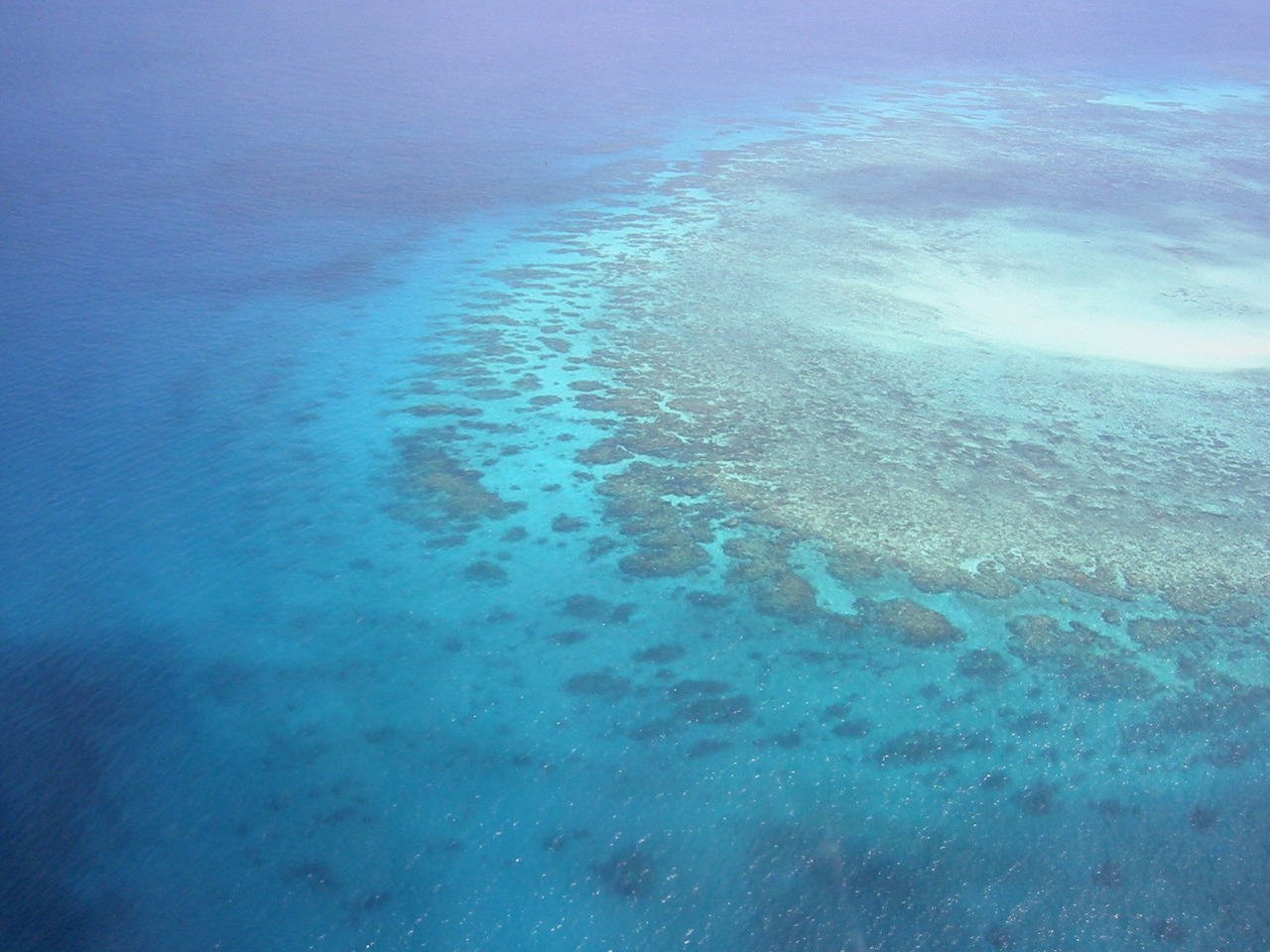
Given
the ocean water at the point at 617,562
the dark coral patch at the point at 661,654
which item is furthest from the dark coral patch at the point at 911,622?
the dark coral patch at the point at 661,654

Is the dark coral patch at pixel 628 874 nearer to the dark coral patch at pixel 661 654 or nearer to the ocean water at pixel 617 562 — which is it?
the ocean water at pixel 617 562

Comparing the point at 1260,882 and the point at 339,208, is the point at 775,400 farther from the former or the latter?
the point at 339,208

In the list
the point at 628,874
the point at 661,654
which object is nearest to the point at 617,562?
the point at 661,654

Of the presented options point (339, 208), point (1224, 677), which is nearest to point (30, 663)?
point (1224, 677)

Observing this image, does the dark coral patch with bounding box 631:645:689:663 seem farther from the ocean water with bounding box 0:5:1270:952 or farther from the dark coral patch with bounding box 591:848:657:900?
the dark coral patch with bounding box 591:848:657:900

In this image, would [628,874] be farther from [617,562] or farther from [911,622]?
[911,622]

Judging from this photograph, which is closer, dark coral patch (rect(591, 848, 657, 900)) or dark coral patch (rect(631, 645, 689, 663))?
dark coral patch (rect(591, 848, 657, 900))

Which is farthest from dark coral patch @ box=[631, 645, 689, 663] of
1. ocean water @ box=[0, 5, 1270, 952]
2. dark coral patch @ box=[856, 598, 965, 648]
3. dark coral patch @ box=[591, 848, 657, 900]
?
dark coral patch @ box=[591, 848, 657, 900]

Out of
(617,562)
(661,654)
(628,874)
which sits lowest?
(628,874)
